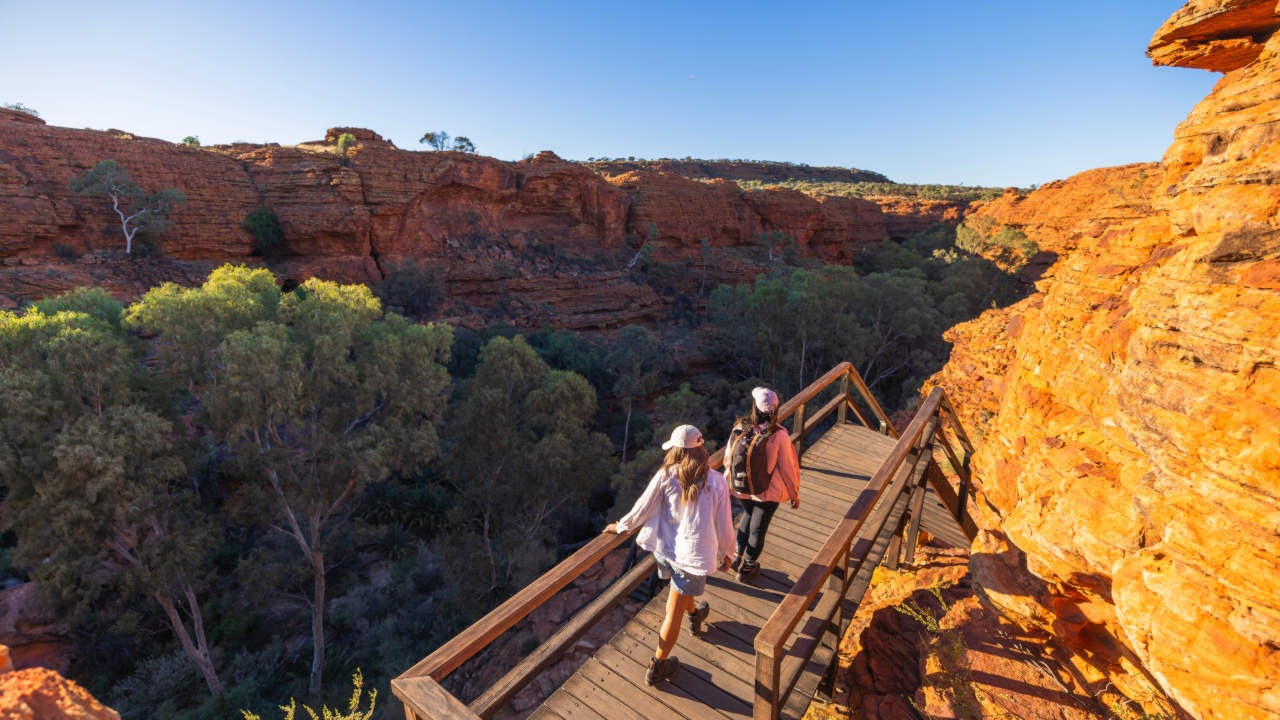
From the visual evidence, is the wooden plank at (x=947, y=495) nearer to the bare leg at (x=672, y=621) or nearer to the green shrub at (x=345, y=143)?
the bare leg at (x=672, y=621)

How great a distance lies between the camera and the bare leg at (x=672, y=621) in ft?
9.00

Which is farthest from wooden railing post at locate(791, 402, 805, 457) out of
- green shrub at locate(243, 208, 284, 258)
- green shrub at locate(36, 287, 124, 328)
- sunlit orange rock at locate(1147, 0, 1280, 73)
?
green shrub at locate(243, 208, 284, 258)

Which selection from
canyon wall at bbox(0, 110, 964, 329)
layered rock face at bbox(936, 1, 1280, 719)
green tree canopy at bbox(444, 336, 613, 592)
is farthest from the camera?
canyon wall at bbox(0, 110, 964, 329)

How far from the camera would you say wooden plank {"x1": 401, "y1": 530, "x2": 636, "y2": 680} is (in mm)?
A: 2170

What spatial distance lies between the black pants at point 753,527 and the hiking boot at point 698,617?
0.61m

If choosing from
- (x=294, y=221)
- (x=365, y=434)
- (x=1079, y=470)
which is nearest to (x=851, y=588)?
(x=1079, y=470)

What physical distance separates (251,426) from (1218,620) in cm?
1296

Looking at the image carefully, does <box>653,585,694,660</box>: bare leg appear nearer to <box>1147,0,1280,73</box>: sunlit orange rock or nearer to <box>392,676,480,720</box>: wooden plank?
<box>392,676,480,720</box>: wooden plank

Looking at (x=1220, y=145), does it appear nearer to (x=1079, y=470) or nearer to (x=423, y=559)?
(x=1079, y=470)

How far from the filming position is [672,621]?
276 centimetres

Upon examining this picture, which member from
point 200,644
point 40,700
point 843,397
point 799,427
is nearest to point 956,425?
point 843,397

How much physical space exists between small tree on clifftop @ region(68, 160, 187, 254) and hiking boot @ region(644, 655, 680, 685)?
93.2 feet

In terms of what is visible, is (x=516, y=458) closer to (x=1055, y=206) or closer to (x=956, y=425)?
(x=956, y=425)

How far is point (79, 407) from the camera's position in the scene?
352 inches
